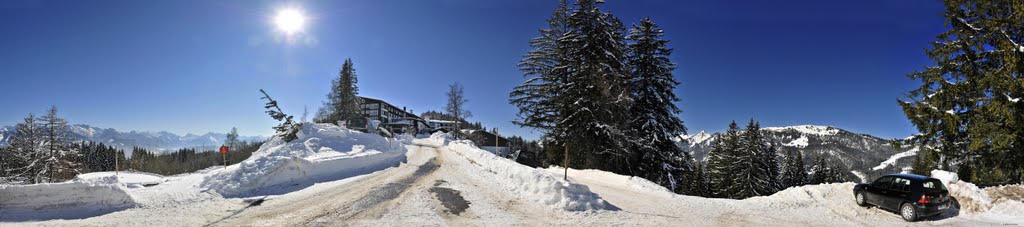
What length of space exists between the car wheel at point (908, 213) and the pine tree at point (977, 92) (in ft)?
20.1

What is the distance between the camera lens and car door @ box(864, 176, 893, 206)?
11.5 meters

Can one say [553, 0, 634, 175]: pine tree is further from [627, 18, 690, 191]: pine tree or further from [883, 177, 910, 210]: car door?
[883, 177, 910, 210]: car door

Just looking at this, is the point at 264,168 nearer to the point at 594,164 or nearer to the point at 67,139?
the point at 594,164

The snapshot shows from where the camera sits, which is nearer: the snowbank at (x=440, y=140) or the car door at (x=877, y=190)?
the car door at (x=877, y=190)

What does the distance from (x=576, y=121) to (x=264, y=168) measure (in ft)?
49.2

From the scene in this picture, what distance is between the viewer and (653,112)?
23.0m

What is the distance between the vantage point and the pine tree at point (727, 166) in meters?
33.8

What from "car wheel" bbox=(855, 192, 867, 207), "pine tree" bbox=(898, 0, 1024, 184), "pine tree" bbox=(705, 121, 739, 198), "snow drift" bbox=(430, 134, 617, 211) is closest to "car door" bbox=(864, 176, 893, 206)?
"car wheel" bbox=(855, 192, 867, 207)

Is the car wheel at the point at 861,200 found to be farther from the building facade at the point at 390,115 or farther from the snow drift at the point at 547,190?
the building facade at the point at 390,115

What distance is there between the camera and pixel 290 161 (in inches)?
576

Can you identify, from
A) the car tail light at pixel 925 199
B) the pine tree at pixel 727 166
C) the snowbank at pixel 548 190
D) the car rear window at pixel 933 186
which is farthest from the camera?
the pine tree at pixel 727 166

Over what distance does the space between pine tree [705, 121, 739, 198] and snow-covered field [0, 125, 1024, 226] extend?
2217 cm

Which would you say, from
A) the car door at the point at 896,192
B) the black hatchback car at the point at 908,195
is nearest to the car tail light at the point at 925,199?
the black hatchback car at the point at 908,195

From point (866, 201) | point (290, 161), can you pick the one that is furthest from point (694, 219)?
point (290, 161)
